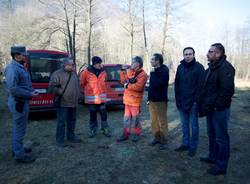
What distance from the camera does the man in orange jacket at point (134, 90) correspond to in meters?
5.76

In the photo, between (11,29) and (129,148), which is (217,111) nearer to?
(129,148)

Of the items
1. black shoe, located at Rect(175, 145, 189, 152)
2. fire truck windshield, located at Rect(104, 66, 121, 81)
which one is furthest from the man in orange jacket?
fire truck windshield, located at Rect(104, 66, 121, 81)

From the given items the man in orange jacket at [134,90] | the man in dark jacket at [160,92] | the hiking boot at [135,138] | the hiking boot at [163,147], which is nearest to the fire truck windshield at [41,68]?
the man in orange jacket at [134,90]

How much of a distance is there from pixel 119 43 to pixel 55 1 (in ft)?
164

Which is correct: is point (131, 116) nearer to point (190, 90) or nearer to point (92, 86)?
point (92, 86)

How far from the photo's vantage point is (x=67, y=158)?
4977 millimetres

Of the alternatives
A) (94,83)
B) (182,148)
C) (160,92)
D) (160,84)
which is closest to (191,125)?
(182,148)

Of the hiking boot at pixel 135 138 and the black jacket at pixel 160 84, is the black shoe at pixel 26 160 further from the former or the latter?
the black jacket at pixel 160 84

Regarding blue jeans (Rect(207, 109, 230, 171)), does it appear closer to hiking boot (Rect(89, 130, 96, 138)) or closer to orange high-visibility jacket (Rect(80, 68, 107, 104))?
orange high-visibility jacket (Rect(80, 68, 107, 104))

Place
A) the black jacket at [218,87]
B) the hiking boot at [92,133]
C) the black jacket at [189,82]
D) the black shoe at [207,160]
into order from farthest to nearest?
1. the hiking boot at [92,133]
2. the black jacket at [189,82]
3. the black shoe at [207,160]
4. the black jacket at [218,87]

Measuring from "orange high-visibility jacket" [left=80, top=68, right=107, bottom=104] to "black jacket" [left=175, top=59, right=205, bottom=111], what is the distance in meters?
2.03

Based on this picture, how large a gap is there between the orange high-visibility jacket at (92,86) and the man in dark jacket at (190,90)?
198cm

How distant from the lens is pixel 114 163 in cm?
475

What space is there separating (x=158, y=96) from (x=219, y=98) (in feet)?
5.17
